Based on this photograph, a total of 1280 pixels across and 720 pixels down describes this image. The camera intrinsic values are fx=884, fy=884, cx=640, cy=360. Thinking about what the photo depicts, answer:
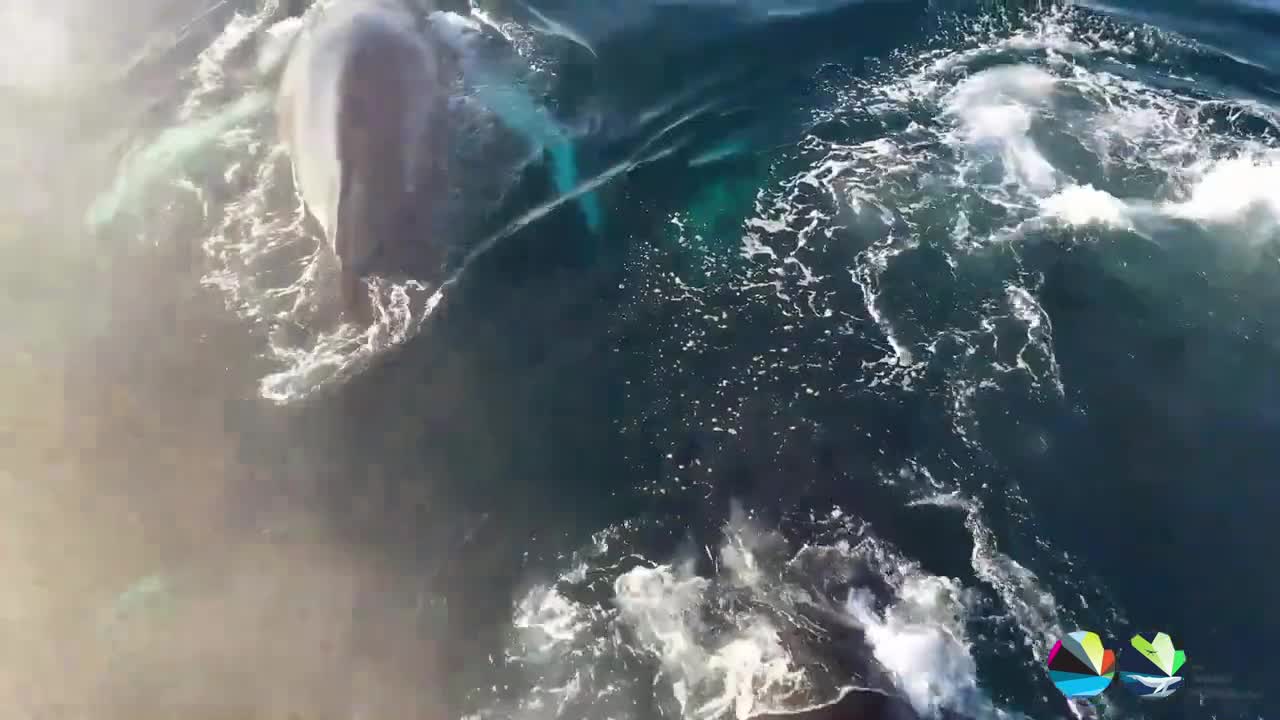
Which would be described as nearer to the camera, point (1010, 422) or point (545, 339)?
point (1010, 422)

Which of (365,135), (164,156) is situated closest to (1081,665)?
(365,135)

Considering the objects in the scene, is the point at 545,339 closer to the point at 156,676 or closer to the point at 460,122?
the point at 460,122

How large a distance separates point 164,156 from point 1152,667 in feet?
108

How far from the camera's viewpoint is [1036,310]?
26.3 metres

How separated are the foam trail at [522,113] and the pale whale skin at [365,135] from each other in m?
1.60

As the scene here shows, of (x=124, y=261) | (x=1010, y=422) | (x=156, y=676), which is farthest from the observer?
(x=124, y=261)

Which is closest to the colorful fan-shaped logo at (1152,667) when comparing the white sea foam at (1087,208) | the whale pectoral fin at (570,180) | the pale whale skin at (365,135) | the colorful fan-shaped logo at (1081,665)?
the colorful fan-shaped logo at (1081,665)

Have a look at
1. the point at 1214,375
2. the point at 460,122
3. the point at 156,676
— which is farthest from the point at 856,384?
the point at 156,676

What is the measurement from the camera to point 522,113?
105 feet

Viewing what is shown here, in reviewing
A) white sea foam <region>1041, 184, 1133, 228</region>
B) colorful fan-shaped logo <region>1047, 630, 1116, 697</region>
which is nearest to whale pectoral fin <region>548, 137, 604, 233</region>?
white sea foam <region>1041, 184, 1133, 228</region>

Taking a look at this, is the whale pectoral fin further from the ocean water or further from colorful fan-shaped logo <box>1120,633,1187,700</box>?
colorful fan-shaped logo <box>1120,633,1187,700</box>

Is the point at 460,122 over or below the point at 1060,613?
over

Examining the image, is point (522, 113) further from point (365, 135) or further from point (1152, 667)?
point (1152, 667)

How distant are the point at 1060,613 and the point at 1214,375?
380 inches
